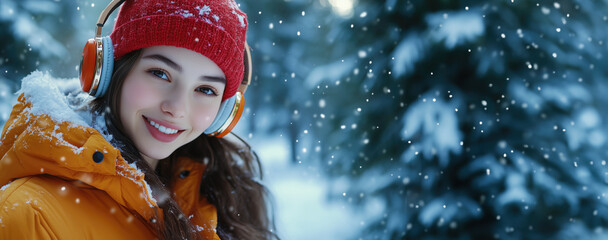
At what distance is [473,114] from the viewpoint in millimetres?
3297

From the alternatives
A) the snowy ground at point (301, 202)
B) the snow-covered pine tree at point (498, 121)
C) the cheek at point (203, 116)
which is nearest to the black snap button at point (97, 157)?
the cheek at point (203, 116)

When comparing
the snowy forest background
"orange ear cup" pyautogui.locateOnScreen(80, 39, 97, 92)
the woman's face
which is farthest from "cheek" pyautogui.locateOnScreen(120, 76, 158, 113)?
the snowy forest background

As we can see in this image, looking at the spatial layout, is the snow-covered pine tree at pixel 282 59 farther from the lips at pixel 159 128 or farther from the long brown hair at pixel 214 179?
the lips at pixel 159 128

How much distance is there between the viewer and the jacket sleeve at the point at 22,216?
1179 mm

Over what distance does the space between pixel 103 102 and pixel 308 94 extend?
521cm

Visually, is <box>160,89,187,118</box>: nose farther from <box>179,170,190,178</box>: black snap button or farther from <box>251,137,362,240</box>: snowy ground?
<box>251,137,362,240</box>: snowy ground

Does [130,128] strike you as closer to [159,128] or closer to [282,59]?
[159,128]

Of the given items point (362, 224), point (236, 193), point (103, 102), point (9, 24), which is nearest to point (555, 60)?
point (362, 224)

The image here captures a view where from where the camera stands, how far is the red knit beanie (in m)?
1.56

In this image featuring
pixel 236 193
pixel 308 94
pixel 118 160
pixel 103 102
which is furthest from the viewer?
pixel 308 94

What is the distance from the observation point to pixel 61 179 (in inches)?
54.8

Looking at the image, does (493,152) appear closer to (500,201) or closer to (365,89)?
(500,201)

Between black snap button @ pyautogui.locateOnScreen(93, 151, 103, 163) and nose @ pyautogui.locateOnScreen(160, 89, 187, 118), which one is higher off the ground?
nose @ pyautogui.locateOnScreen(160, 89, 187, 118)

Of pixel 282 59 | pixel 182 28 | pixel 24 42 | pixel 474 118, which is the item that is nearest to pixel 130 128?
pixel 182 28
